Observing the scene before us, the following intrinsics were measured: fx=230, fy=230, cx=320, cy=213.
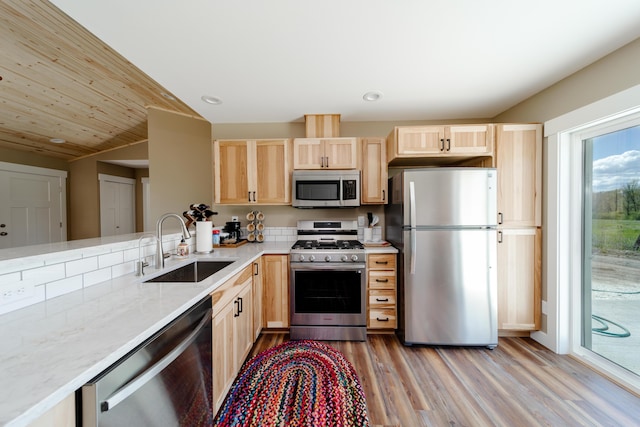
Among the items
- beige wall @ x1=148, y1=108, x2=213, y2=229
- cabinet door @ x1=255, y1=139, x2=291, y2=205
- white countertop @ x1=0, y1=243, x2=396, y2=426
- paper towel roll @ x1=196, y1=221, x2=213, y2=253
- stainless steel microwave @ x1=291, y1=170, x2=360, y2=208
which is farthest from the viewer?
beige wall @ x1=148, y1=108, x2=213, y2=229

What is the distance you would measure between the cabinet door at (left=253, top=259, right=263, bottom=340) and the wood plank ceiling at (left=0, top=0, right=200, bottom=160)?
241 cm

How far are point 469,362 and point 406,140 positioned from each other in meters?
2.13

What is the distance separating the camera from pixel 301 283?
233 centimetres

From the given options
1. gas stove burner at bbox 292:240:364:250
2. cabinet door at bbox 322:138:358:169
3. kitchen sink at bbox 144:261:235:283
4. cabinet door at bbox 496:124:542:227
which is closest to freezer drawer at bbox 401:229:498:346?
cabinet door at bbox 496:124:542:227

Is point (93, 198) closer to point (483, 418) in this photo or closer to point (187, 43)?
point (187, 43)

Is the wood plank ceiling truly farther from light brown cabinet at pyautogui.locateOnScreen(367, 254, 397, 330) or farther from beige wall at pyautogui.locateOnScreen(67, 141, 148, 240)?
light brown cabinet at pyautogui.locateOnScreen(367, 254, 397, 330)

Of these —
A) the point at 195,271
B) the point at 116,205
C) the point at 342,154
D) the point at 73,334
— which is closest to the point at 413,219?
the point at 342,154

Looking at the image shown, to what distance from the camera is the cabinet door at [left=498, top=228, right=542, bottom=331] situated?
224cm

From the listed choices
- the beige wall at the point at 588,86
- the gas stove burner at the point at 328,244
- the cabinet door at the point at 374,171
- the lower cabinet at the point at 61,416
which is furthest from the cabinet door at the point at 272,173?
the beige wall at the point at 588,86

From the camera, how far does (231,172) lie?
2727mm

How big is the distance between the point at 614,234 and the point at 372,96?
230cm

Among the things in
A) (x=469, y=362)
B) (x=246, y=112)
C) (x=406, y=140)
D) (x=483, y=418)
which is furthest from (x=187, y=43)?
(x=469, y=362)

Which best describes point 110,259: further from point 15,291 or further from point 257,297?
point 257,297

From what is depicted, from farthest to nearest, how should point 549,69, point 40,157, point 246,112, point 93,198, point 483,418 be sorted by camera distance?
1. point 93,198
2. point 40,157
3. point 246,112
4. point 549,69
5. point 483,418
